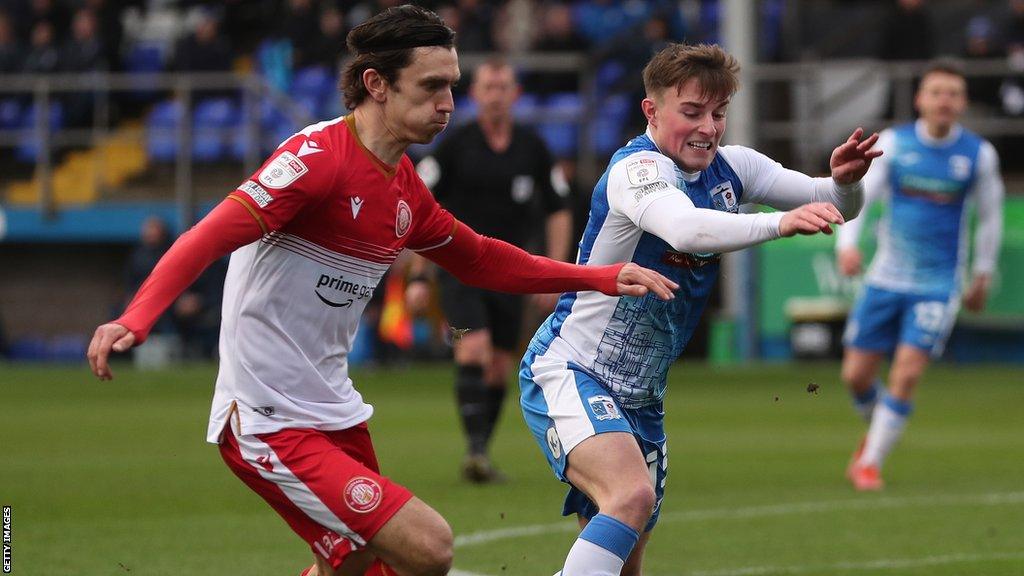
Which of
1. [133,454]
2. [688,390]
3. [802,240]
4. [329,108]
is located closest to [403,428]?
[133,454]

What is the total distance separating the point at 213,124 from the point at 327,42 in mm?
2204

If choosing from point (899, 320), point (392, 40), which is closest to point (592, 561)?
point (392, 40)

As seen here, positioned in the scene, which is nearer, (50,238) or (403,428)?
(403,428)

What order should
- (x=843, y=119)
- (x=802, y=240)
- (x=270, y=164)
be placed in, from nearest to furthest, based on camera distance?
(x=270, y=164), (x=802, y=240), (x=843, y=119)

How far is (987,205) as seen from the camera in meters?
11.2

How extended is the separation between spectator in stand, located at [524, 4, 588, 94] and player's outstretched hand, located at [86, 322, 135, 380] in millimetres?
18948

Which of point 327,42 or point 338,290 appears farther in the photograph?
point 327,42

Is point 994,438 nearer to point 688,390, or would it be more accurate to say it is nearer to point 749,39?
point 688,390

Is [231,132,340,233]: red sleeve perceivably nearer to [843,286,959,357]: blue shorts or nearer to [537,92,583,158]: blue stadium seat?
[843,286,959,357]: blue shorts

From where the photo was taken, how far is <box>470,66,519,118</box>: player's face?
11.2 meters

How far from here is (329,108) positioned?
24656mm

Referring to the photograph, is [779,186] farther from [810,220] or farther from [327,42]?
[327,42]

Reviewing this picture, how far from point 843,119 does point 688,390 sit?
6.97 meters

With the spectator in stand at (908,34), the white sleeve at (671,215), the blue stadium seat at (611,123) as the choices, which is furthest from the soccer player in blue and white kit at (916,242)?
the blue stadium seat at (611,123)
